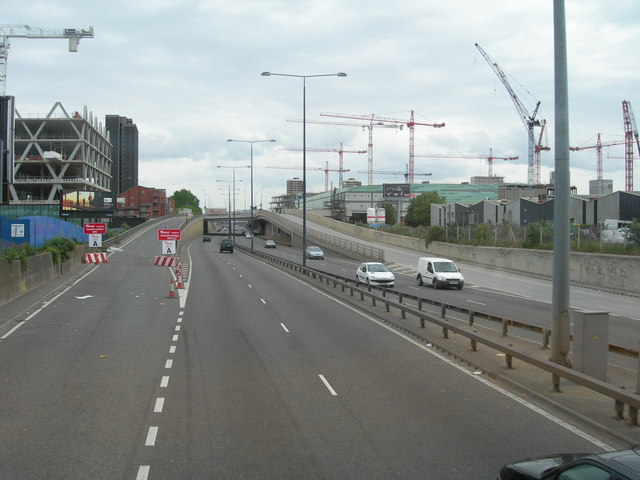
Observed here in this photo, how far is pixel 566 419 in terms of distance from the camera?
8.73 meters

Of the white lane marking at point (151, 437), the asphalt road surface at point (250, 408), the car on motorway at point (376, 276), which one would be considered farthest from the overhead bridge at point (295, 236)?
the white lane marking at point (151, 437)

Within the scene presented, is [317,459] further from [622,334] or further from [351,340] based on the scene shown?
[622,334]

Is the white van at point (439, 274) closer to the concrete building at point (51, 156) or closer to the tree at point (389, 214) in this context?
the concrete building at point (51, 156)

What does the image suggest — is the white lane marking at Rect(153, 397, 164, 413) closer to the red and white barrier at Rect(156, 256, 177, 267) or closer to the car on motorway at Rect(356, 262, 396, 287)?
the red and white barrier at Rect(156, 256, 177, 267)

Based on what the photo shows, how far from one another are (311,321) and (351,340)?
3.96 meters

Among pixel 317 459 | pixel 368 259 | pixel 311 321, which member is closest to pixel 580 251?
pixel 311 321

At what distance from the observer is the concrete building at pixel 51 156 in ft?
347

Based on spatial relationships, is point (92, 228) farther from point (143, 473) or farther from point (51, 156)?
point (51, 156)

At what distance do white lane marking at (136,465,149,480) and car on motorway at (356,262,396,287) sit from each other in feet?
91.9

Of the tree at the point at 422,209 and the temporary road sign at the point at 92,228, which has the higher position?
the tree at the point at 422,209

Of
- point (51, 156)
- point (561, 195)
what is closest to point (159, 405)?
point (561, 195)

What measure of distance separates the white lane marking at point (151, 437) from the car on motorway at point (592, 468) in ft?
14.7

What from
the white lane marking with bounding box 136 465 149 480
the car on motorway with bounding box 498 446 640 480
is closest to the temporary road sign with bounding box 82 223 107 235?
the white lane marking with bounding box 136 465 149 480

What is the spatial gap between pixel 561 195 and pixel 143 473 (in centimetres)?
827
